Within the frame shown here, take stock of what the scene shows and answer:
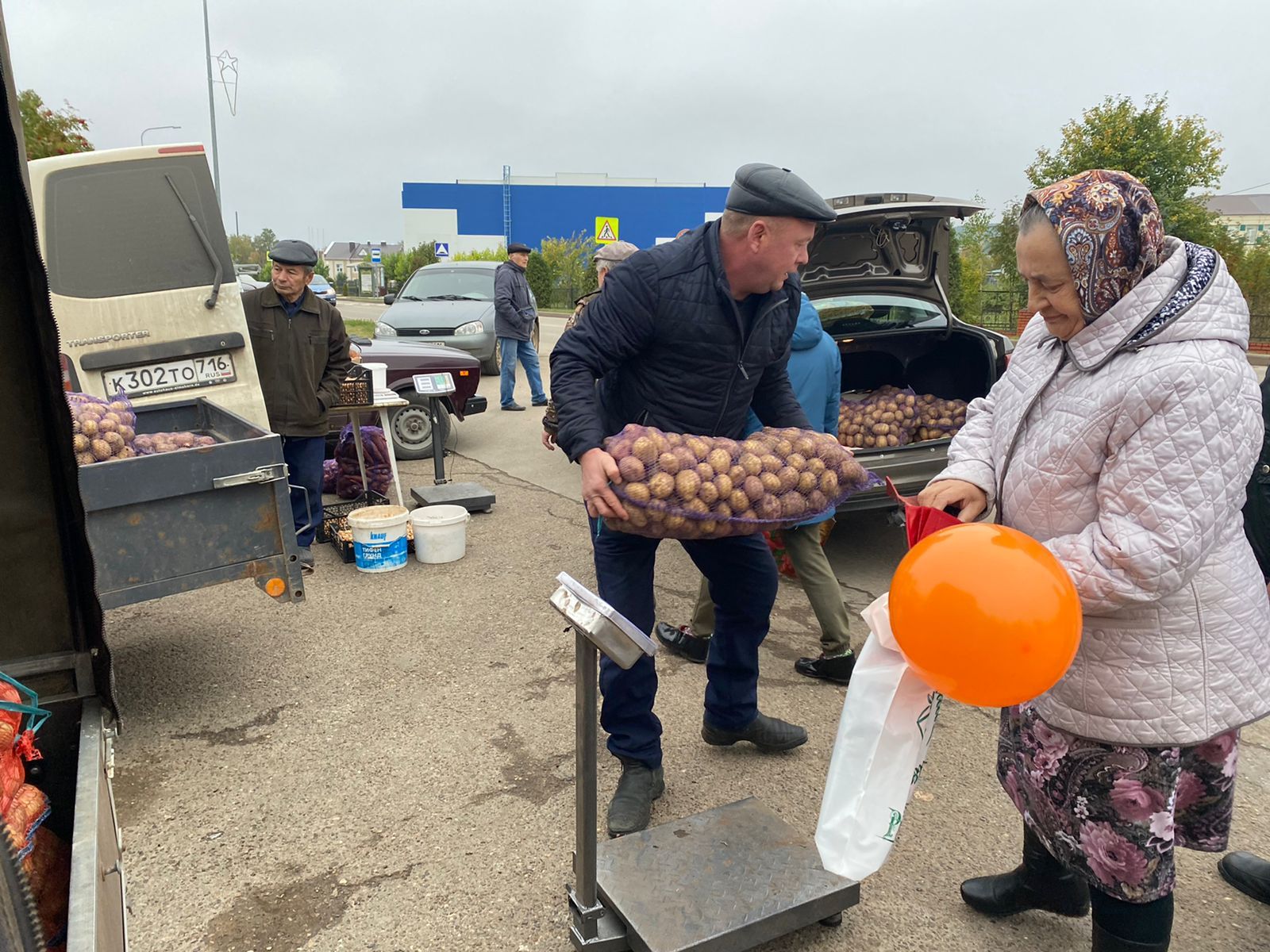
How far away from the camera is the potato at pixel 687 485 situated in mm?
2588

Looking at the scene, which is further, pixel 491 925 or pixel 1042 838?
pixel 491 925

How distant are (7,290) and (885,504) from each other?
15.2ft

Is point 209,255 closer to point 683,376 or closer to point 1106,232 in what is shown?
point 683,376

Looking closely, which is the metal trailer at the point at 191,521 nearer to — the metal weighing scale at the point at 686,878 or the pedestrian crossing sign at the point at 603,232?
the metal weighing scale at the point at 686,878

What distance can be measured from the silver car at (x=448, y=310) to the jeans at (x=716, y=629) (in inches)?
358

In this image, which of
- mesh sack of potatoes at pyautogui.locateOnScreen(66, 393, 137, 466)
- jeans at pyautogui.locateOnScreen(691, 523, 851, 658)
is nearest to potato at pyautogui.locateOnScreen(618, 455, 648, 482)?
jeans at pyautogui.locateOnScreen(691, 523, 851, 658)

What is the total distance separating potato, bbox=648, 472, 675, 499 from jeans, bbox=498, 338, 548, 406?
9113 millimetres

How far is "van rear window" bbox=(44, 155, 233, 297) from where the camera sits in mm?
4914

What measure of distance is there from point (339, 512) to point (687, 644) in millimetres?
3466

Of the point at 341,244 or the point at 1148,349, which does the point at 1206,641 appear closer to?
the point at 1148,349

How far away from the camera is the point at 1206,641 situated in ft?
6.35

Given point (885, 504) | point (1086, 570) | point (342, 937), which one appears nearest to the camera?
point (1086, 570)

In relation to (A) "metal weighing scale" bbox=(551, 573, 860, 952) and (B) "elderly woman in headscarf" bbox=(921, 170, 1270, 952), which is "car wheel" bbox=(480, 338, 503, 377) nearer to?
(A) "metal weighing scale" bbox=(551, 573, 860, 952)

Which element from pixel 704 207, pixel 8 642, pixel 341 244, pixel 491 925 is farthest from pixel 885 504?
pixel 341 244
